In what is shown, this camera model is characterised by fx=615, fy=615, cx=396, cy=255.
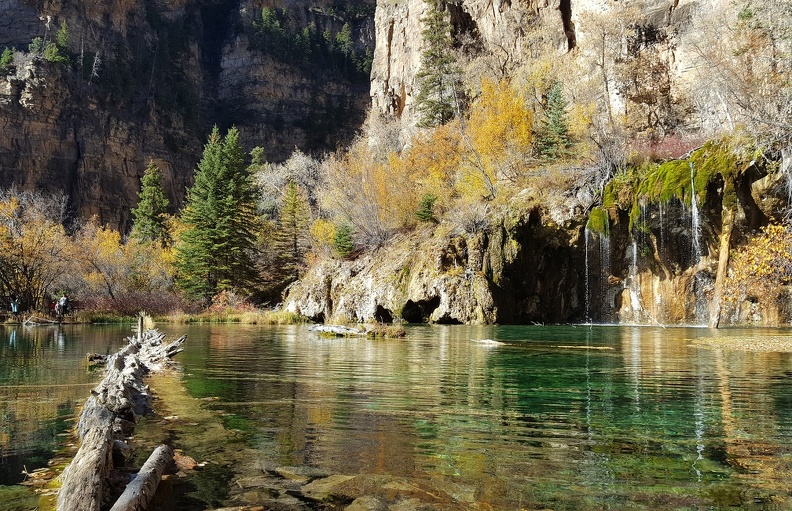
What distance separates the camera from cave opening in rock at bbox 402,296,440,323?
104ft

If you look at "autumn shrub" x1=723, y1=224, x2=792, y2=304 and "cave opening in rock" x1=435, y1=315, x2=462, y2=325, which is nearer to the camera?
"autumn shrub" x1=723, y1=224, x2=792, y2=304

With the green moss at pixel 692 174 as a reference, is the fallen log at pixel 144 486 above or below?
below

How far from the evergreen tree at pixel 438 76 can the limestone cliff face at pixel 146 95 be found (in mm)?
26520

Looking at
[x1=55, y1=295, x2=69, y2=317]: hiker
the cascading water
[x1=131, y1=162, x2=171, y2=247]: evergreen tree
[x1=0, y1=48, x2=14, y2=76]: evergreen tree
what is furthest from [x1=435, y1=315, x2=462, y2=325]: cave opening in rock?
[x1=0, y1=48, x2=14, y2=76]: evergreen tree

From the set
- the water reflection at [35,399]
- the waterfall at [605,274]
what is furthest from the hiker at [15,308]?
the waterfall at [605,274]

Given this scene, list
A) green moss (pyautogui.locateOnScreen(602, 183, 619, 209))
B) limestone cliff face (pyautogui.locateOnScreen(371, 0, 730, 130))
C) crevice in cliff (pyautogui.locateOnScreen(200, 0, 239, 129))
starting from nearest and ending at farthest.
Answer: green moss (pyautogui.locateOnScreen(602, 183, 619, 209))
limestone cliff face (pyautogui.locateOnScreen(371, 0, 730, 130))
crevice in cliff (pyautogui.locateOnScreen(200, 0, 239, 129))

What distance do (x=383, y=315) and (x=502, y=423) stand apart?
87.5ft

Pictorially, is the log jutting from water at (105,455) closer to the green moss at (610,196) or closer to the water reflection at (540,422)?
the water reflection at (540,422)

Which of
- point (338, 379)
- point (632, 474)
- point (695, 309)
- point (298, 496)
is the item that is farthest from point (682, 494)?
point (695, 309)

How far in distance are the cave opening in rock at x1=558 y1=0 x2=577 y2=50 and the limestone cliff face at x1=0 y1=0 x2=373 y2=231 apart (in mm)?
36796

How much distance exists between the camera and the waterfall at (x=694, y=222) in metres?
27.8

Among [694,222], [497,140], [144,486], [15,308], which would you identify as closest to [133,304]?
[15,308]

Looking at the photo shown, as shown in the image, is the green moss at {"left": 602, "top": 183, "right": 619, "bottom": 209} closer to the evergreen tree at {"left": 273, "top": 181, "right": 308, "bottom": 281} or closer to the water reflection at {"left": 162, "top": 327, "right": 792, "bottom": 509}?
the water reflection at {"left": 162, "top": 327, "right": 792, "bottom": 509}

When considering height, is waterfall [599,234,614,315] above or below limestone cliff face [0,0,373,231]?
below
